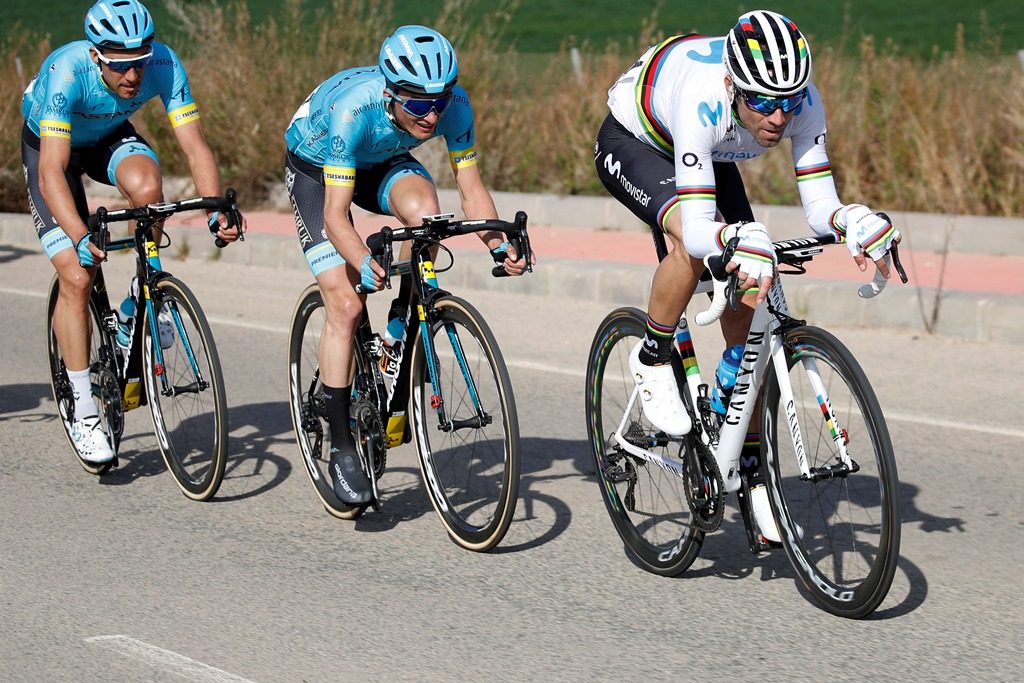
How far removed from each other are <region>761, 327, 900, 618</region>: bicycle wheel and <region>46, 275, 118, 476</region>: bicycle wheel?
123 inches

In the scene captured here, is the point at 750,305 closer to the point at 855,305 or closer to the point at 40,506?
the point at 40,506

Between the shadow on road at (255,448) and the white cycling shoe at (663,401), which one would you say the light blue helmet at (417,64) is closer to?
the white cycling shoe at (663,401)

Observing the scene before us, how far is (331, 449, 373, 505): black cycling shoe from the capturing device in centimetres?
573

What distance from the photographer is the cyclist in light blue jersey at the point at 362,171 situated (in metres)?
5.23

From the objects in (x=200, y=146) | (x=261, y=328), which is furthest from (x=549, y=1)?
(x=200, y=146)

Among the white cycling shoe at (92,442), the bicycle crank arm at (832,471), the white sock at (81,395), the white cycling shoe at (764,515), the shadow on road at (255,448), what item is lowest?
the shadow on road at (255,448)

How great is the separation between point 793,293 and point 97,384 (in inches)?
189

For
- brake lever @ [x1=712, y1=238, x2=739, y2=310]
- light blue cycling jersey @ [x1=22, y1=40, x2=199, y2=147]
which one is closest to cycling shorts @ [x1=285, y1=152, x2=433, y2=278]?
light blue cycling jersey @ [x1=22, y1=40, x2=199, y2=147]

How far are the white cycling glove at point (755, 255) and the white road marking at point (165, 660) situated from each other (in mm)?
1873

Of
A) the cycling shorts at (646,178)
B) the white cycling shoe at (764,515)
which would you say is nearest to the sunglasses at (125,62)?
the cycling shorts at (646,178)

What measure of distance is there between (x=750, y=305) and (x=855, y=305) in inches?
191

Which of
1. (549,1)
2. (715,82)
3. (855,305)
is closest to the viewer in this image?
(715,82)

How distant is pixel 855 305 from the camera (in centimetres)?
940

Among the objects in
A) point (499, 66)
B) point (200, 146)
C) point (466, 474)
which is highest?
point (200, 146)
